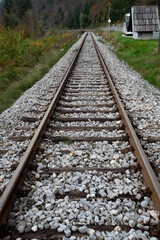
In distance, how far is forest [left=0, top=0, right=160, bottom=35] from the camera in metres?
35.7

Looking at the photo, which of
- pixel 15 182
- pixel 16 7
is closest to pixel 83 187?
pixel 15 182

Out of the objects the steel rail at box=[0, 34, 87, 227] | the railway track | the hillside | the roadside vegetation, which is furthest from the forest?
the steel rail at box=[0, 34, 87, 227]

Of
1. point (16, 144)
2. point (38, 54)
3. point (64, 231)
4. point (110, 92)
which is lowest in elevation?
point (64, 231)

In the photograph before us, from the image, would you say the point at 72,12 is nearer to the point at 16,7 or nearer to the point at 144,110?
the point at 16,7

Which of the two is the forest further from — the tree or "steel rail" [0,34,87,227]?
"steel rail" [0,34,87,227]

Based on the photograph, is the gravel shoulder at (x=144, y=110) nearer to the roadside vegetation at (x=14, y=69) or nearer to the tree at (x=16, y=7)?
the roadside vegetation at (x=14, y=69)

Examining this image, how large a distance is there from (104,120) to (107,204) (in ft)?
7.43

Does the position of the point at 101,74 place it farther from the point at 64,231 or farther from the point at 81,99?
the point at 64,231

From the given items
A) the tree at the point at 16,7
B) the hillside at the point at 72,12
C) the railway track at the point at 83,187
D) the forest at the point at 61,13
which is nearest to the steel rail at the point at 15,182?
the railway track at the point at 83,187

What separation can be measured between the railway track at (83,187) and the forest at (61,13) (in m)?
14.7

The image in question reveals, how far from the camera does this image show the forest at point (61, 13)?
3573 cm

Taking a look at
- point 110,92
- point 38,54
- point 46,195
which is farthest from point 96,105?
point 38,54

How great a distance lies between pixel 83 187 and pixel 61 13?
128m

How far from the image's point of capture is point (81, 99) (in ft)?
18.6
